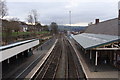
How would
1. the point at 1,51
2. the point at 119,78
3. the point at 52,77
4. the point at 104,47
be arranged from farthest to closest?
the point at 104,47
the point at 52,77
the point at 119,78
the point at 1,51

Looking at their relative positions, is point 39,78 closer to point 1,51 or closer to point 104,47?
point 1,51

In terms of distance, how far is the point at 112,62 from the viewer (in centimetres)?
1900

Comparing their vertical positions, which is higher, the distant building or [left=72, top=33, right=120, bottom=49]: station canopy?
the distant building

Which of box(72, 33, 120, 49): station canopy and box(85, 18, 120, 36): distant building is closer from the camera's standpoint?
box(72, 33, 120, 49): station canopy

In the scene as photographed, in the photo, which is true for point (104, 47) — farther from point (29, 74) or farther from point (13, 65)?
point (13, 65)

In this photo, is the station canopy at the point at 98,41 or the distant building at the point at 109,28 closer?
the station canopy at the point at 98,41

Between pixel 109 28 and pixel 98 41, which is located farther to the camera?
pixel 109 28

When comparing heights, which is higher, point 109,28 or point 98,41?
point 109,28

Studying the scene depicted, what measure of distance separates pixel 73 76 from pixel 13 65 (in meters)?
7.77

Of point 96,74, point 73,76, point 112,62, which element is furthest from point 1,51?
point 112,62

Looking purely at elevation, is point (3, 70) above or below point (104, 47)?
below

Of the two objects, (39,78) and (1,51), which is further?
(39,78)

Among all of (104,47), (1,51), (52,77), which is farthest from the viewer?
(104,47)

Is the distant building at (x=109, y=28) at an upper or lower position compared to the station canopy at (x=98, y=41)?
upper
